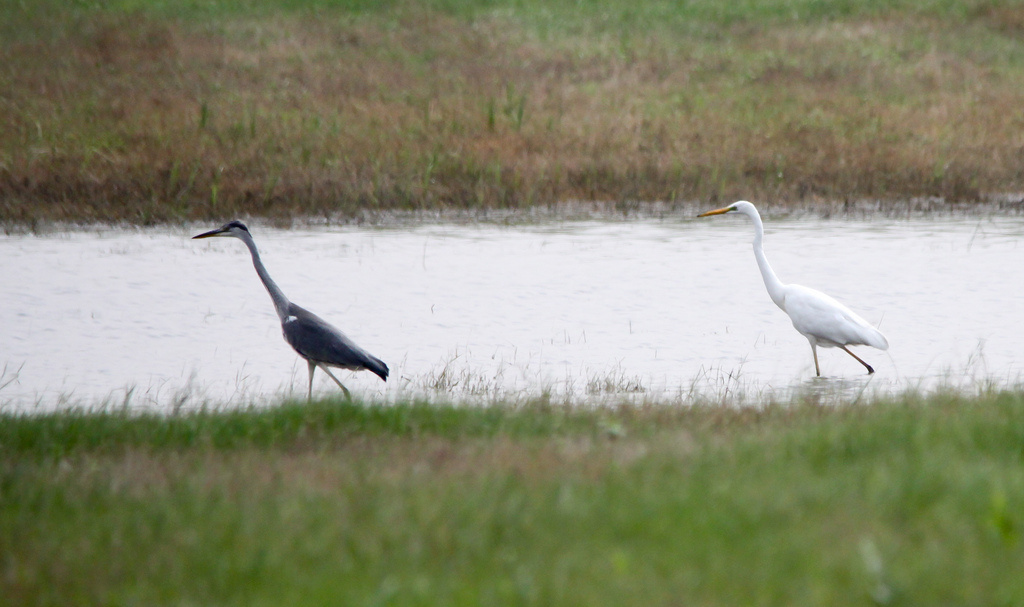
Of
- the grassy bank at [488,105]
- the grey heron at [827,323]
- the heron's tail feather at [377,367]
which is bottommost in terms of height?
the grassy bank at [488,105]

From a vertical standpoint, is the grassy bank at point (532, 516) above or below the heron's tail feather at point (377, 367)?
above

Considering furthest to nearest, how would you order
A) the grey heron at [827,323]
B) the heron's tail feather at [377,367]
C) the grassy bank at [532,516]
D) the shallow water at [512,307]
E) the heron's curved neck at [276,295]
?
1. the grey heron at [827,323]
2. the shallow water at [512,307]
3. the heron's curved neck at [276,295]
4. the heron's tail feather at [377,367]
5. the grassy bank at [532,516]

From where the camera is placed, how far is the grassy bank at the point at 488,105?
17000mm

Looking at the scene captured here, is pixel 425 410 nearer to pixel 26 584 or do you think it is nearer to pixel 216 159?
pixel 26 584

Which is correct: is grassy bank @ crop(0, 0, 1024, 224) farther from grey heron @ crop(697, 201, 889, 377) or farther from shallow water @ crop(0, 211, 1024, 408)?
grey heron @ crop(697, 201, 889, 377)

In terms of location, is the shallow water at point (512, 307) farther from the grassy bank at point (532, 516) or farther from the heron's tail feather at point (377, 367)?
the grassy bank at point (532, 516)

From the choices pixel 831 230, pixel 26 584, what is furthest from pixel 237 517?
pixel 831 230

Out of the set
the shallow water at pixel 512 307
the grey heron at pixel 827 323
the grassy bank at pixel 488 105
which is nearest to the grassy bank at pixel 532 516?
the shallow water at pixel 512 307

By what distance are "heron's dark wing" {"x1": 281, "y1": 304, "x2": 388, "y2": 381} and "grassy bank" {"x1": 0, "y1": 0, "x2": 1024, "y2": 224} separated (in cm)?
840

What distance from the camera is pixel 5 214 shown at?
15.5 m

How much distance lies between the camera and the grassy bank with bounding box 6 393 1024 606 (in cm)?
372

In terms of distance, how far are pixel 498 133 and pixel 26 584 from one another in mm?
15750

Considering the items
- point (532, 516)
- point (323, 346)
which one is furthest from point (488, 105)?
point (532, 516)

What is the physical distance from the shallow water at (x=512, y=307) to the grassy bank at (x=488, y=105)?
1011mm
